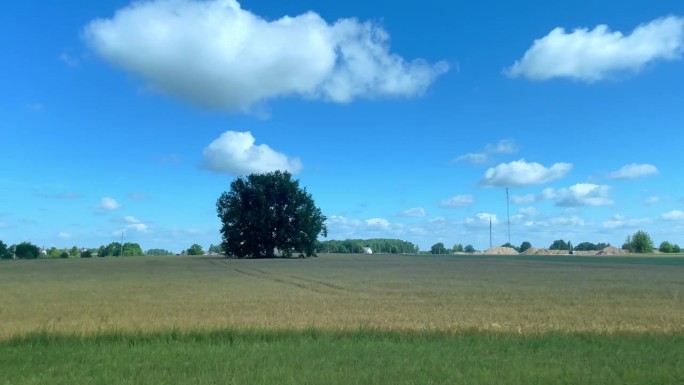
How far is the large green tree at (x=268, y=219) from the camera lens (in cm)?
11162

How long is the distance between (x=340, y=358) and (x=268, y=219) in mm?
102204

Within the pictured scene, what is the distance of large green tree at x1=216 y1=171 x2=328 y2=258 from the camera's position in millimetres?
111625

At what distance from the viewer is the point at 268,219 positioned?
111188mm

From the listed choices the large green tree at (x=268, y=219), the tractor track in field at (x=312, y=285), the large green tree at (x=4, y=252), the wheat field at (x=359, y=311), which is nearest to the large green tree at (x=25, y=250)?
the large green tree at (x=4, y=252)

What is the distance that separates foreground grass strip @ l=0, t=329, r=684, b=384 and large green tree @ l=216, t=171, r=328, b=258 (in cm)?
9841

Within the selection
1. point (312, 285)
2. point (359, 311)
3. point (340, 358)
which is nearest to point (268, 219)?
point (312, 285)

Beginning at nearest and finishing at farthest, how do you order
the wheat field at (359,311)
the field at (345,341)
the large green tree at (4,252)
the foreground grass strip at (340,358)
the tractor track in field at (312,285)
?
the foreground grass strip at (340,358) → the field at (345,341) → the wheat field at (359,311) → the tractor track in field at (312,285) → the large green tree at (4,252)

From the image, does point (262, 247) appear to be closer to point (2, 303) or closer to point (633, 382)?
point (2, 303)

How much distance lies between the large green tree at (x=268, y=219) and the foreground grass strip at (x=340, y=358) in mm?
98414

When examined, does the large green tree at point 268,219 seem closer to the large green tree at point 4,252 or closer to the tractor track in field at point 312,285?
the tractor track in field at point 312,285

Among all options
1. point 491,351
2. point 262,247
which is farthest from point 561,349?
point 262,247

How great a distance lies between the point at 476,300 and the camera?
23.2m

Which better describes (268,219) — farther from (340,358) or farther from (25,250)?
(340,358)

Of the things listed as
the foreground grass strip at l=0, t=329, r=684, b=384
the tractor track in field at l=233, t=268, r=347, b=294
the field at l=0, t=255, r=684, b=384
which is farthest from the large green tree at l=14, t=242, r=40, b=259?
the foreground grass strip at l=0, t=329, r=684, b=384
